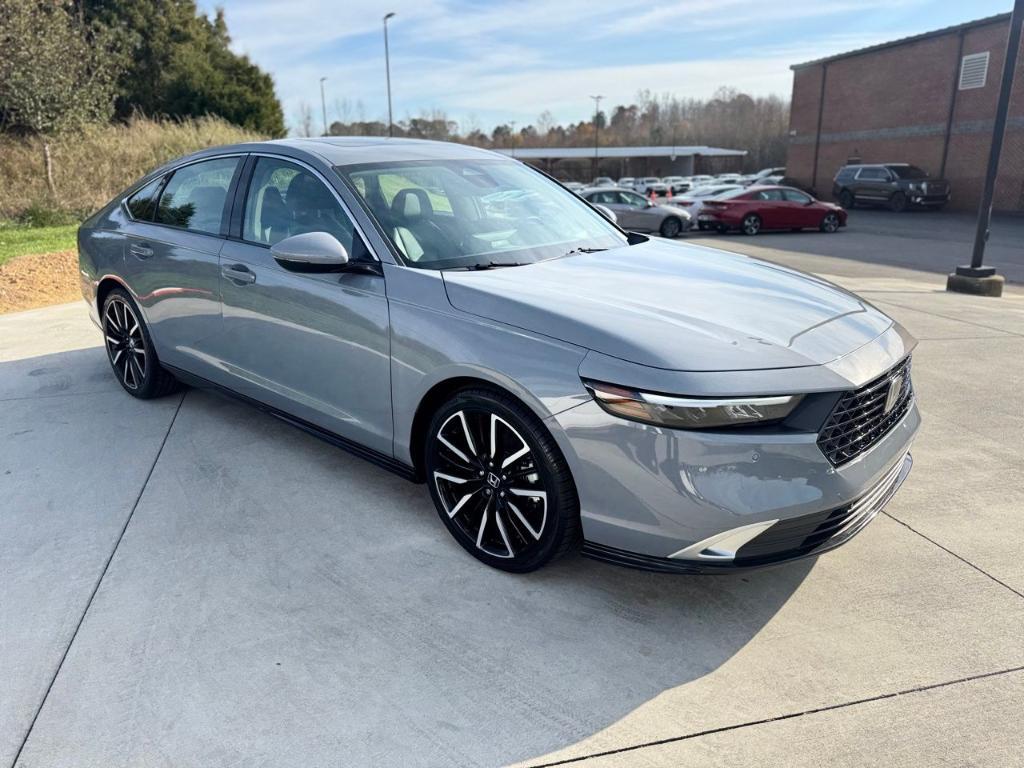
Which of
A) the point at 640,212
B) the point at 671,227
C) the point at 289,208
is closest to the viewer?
the point at 289,208

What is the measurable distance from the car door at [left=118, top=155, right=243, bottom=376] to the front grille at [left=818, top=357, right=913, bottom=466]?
325 cm

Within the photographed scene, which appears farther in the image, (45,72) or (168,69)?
(168,69)

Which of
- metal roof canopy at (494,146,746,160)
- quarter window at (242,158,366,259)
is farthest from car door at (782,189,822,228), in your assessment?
metal roof canopy at (494,146,746,160)

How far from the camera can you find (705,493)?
96.6 inches

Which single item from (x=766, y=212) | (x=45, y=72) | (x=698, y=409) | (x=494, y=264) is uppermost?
(x=45, y=72)

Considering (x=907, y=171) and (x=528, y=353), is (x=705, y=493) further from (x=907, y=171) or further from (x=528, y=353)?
(x=907, y=171)

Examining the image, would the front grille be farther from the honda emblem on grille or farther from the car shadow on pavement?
the car shadow on pavement

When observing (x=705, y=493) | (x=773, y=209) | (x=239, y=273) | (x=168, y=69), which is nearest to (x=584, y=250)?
(x=705, y=493)

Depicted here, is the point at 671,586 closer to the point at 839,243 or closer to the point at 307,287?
the point at 307,287

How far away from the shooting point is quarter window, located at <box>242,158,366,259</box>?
11.7 ft

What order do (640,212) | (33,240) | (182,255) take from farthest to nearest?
(640,212)
(33,240)
(182,255)

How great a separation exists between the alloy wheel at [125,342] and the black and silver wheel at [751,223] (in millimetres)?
18675

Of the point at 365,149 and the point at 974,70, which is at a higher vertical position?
Answer: the point at 974,70

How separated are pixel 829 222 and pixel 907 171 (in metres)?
10.3
